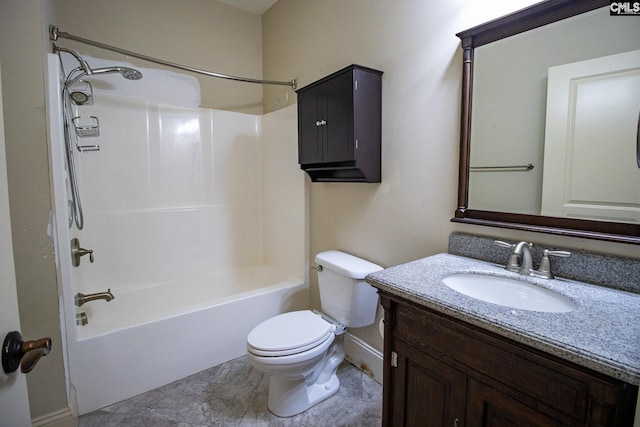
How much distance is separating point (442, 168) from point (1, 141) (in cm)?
149

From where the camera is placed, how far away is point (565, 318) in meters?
0.83

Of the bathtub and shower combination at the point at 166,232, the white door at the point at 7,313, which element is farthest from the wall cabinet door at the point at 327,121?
the white door at the point at 7,313

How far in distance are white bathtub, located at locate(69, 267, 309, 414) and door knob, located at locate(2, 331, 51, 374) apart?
4.28ft

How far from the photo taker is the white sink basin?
104 cm

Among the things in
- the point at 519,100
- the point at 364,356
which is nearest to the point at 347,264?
the point at 364,356

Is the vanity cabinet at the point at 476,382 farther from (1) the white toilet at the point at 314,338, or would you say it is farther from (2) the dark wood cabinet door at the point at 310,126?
(2) the dark wood cabinet door at the point at 310,126

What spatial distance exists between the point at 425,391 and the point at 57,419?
5.58ft

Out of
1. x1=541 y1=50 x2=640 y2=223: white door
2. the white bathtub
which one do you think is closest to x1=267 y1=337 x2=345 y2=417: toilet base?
the white bathtub

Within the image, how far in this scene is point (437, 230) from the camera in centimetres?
156

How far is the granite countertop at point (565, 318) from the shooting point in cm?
67

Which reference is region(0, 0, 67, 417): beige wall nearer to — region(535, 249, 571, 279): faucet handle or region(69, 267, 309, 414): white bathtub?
region(69, 267, 309, 414): white bathtub

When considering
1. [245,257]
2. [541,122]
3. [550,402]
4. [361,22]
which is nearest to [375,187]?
[541,122]

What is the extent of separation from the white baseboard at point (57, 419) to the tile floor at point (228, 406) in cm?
10

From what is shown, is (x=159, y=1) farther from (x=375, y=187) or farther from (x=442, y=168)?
(x=442, y=168)
